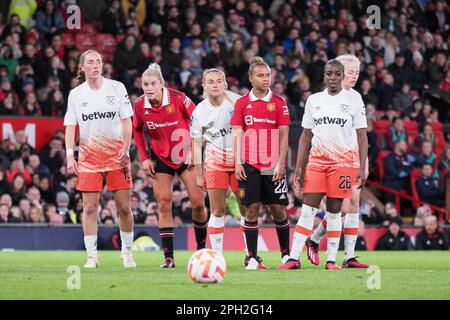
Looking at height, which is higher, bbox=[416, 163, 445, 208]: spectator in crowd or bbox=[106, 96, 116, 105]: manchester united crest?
bbox=[106, 96, 116, 105]: manchester united crest

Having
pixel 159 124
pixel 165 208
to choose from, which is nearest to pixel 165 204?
pixel 165 208

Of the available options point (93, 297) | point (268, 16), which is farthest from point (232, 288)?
point (268, 16)

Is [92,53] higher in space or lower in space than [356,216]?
higher

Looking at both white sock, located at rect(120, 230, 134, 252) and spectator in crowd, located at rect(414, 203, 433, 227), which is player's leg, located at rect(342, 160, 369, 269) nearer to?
white sock, located at rect(120, 230, 134, 252)

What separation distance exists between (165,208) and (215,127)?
114cm

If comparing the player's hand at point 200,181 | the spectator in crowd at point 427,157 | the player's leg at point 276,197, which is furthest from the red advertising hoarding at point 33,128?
the player's leg at point 276,197

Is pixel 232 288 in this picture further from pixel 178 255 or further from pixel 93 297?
pixel 178 255

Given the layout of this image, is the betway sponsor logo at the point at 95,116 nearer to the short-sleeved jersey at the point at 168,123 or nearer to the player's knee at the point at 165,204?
the short-sleeved jersey at the point at 168,123

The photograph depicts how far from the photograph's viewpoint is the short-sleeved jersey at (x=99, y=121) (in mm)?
13852

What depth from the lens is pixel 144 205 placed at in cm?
2206

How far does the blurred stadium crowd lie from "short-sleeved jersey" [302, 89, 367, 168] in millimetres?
8658

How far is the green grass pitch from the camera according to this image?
1002cm

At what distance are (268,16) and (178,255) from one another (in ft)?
37.7

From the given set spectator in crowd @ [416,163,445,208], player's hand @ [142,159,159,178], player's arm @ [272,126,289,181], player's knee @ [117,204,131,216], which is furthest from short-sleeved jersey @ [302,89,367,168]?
spectator in crowd @ [416,163,445,208]
